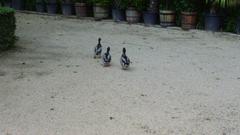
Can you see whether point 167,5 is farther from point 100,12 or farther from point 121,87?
point 121,87

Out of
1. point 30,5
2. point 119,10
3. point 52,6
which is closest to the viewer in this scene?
point 119,10

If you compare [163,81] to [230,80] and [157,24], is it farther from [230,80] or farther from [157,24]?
[157,24]

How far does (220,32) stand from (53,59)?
4.80m

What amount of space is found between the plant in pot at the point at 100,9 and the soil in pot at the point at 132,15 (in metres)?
0.92

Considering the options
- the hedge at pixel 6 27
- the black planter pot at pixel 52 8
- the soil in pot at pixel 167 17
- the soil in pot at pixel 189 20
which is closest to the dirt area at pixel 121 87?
the hedge at pixel 6 27

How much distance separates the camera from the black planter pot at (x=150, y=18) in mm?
11359

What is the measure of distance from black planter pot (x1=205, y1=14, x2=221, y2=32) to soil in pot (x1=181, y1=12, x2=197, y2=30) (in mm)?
379

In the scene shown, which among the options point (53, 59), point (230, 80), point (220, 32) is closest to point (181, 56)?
point (230, 80)

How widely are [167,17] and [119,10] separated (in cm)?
163

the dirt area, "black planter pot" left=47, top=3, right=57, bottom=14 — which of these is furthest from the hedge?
"black planter pot" left=47, top=3, right=57, bottom=14

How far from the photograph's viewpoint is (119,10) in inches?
472

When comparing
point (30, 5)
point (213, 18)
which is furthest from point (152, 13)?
point (30, 5)

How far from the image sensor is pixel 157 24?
11523mm

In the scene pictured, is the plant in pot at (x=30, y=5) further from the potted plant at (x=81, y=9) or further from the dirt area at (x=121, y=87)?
the dirt area at (x=121, y=87)
